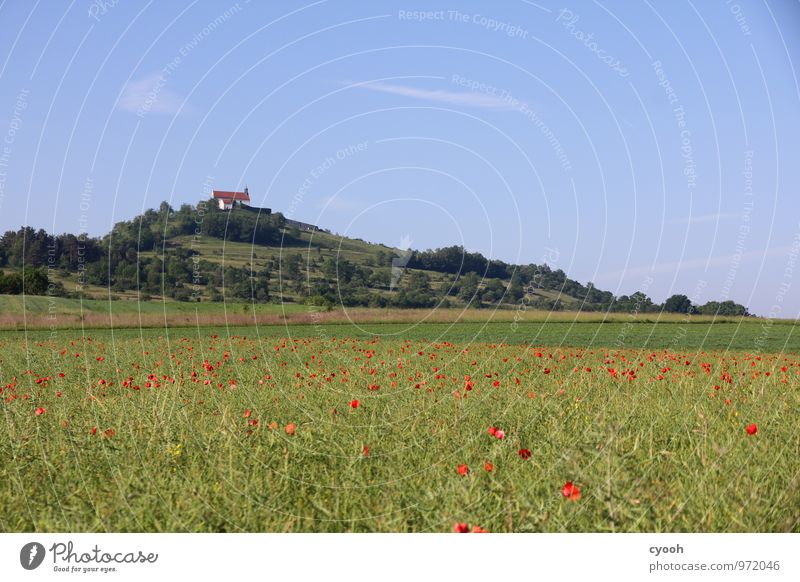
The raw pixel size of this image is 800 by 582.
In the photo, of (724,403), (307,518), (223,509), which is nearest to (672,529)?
(307,518)

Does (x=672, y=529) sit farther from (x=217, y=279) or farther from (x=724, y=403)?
(x=217, y=279)

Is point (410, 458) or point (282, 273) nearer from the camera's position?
point (410, 458)

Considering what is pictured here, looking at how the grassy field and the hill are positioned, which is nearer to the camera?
the grassy field

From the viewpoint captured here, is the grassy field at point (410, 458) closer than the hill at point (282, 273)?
Yes
